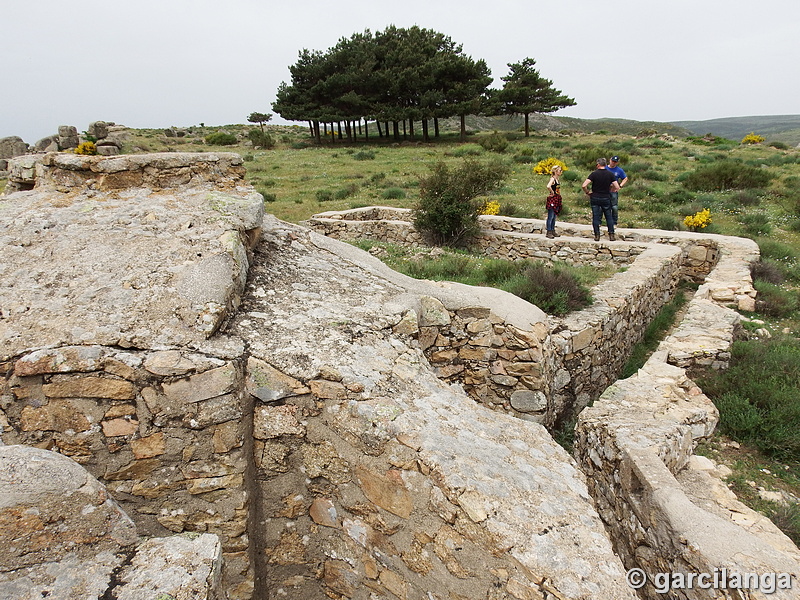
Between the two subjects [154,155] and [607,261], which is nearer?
[154,155]

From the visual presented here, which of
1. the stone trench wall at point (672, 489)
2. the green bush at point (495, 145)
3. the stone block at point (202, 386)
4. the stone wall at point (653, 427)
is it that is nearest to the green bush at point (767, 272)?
the stone wall at point (653, 427)

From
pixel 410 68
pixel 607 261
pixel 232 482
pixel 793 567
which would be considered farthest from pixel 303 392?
pixel 410 68

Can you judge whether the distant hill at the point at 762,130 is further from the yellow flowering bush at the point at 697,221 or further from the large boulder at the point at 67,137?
the large boulder at the point at 67,137

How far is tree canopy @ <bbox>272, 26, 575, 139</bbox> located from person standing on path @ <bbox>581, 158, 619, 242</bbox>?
22.5 m

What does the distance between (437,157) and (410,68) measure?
1061 cm

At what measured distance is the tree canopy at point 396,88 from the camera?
3036 centimetres

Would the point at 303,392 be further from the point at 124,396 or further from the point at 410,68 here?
the point at 410,68

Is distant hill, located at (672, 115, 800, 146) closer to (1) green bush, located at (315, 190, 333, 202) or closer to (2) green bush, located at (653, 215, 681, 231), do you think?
(2) green bush, located at (653, 215, 681, 231)

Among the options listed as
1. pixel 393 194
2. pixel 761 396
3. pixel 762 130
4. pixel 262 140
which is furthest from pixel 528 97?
pixel 762 130

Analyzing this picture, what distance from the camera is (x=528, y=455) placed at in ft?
8.38

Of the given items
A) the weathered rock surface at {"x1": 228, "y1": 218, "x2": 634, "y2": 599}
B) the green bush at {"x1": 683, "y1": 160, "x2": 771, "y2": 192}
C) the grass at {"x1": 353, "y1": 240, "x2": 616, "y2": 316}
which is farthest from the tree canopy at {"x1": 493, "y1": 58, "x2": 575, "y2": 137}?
the weathered rock surface at {"x1": 228, "y1": 218, "x2": 634, "y2": 599}

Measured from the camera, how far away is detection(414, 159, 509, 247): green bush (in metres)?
10.7

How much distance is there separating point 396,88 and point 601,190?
24.7 metres

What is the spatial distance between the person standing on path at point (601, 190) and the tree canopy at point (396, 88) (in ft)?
73.8
